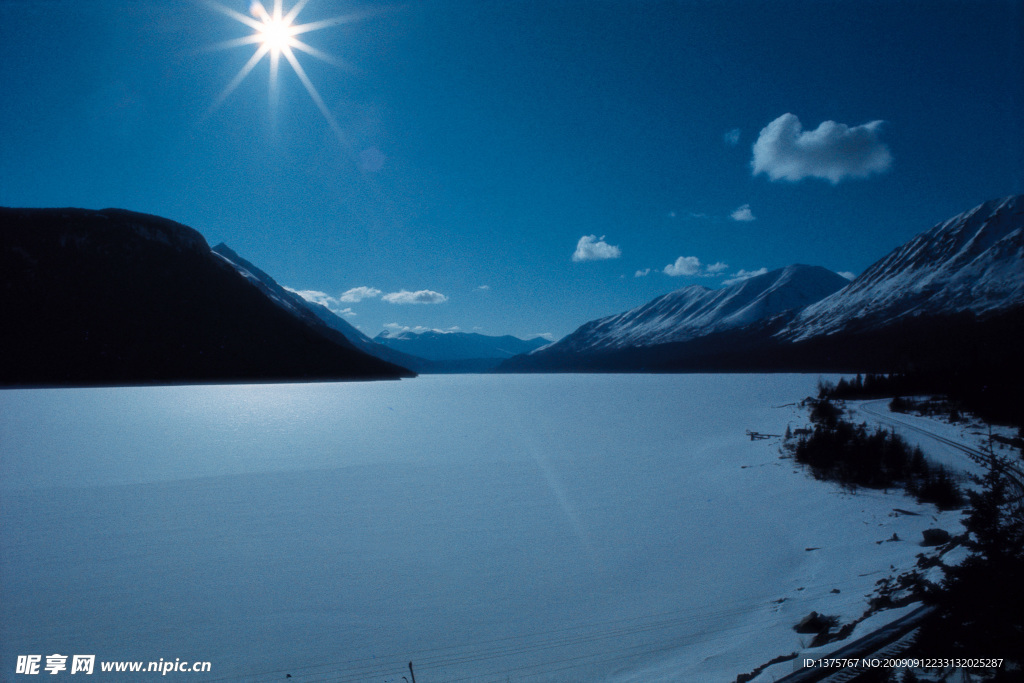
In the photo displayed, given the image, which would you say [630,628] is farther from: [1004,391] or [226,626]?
[1004,391]

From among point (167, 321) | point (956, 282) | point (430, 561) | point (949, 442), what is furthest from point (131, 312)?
point (956, 282)

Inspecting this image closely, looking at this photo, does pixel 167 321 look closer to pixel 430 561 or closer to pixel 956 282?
pixel 430 561

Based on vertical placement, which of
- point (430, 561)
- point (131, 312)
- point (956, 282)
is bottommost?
point (430, 561)

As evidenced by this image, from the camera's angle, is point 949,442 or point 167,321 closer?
point 949,442

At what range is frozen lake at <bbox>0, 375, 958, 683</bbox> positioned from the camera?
21.0ft

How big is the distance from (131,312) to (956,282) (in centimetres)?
23472

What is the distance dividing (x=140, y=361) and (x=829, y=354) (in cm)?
16663

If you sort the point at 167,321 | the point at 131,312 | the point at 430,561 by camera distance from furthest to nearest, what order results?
the point at 167,321
the point at 131,312
the point at 430,561

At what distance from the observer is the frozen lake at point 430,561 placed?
6387mm

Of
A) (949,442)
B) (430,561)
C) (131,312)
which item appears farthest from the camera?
(131,312)

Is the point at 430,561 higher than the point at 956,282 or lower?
lower

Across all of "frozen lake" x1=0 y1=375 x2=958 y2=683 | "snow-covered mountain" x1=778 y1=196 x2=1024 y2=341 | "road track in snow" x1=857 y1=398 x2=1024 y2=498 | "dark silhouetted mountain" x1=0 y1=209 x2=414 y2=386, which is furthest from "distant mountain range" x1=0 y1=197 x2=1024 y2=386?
"frozen lake" x1=0 y1=375 x2=958 y2=683

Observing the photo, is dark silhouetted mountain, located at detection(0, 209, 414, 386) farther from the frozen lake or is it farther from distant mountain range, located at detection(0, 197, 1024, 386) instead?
the frozen lake

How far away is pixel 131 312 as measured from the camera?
98125 millimetres
